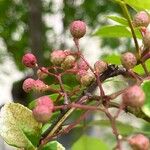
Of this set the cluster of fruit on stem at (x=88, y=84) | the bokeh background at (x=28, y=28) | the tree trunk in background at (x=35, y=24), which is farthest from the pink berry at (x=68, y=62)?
the bokeh background at (x=28, y=28)

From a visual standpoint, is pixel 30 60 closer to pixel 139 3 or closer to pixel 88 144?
pixel 139 3

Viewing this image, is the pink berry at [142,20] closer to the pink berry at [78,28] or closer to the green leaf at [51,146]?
the pink berry at [78,28]

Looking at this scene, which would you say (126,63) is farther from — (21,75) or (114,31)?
(21,75)

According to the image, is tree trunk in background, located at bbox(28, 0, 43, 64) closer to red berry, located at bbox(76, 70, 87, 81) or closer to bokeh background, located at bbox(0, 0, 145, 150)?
bokeh background, located at bbox(0, 0, 145, 150)

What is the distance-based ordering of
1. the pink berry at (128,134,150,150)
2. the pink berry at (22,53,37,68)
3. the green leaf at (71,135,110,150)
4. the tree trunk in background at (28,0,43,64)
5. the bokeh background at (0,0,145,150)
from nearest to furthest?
the pink berry at (128,134,150,150) < the pink berry at (22,53,37,68) < the green leaf at (71,135,110,150) < the tree trunk in background at (28,0,43,64) < the bokeh background at (0,0,145,150)

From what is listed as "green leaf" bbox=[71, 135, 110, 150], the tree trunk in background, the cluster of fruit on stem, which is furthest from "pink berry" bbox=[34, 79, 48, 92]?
the tree trunk in background

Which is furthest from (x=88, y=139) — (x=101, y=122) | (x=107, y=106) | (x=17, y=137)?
(x=107, y=106)
